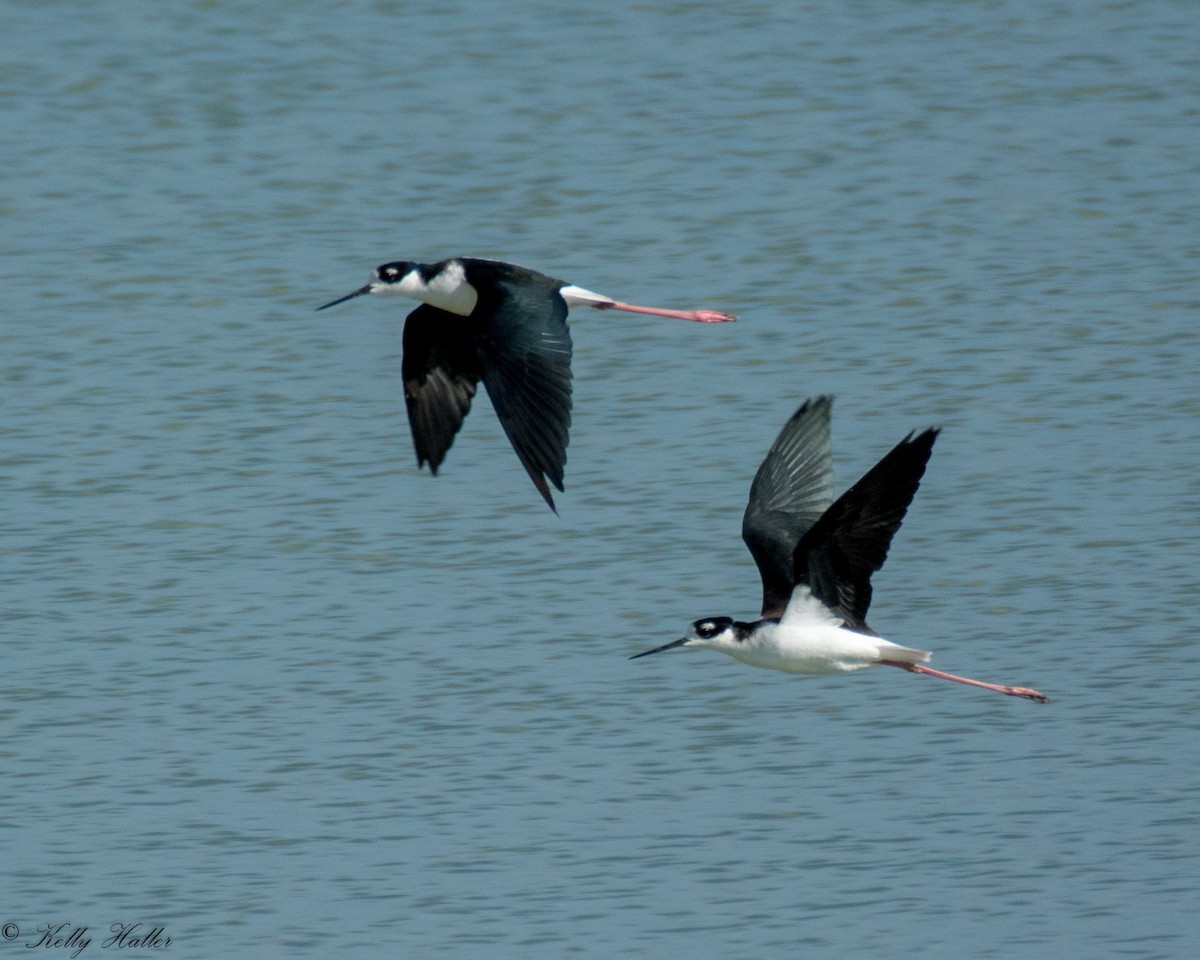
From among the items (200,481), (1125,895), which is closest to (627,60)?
(200,481)

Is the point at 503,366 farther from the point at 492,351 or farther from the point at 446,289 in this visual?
the point at 446,289

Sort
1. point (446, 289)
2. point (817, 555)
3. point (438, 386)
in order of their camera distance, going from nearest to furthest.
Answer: point (817, 555) → point (446, 289) → point (438, 386)

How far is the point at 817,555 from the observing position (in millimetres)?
6742

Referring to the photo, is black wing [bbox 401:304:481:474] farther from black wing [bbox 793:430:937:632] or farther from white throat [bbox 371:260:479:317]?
black wing [bbox 793:430:937:632]

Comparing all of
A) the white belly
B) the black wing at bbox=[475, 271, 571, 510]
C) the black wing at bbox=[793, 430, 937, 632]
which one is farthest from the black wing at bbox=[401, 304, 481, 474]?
the black wing at bbox=[793, 430, 937, 632]

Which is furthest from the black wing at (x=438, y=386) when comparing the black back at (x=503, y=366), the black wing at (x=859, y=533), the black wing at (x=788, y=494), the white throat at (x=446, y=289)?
the black wing at (x=859, y=533)

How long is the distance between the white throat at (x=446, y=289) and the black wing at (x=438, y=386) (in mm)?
104

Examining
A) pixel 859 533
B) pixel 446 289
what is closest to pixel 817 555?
pixel 859 533

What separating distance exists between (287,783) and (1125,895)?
232 centimetres

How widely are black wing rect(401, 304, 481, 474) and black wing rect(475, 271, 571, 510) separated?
1.15ft

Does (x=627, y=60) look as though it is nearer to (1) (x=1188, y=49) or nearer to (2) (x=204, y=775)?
(1) (x=1188, y=49)

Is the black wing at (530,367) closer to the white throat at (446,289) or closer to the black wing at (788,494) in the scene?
the white throat at (446,289)

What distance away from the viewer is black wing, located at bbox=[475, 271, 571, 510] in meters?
7.18

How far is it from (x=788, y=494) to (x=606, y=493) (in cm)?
178
